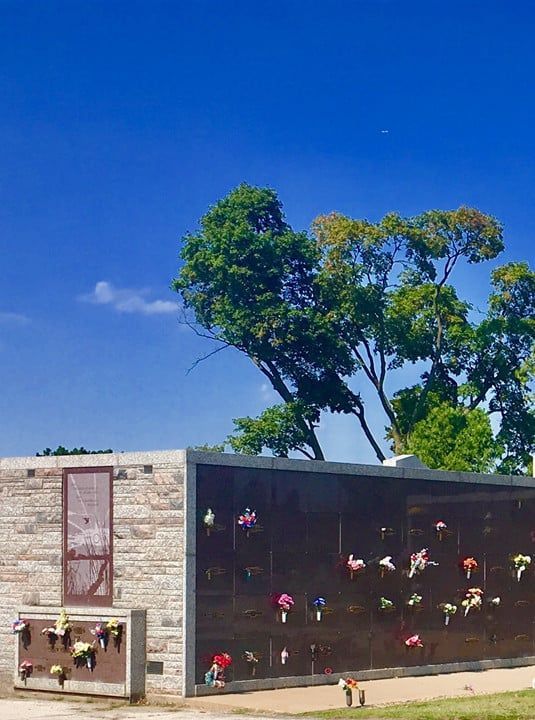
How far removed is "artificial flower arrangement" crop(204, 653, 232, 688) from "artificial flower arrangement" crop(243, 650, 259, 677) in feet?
1.95

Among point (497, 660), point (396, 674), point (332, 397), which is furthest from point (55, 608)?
point (332, 397)

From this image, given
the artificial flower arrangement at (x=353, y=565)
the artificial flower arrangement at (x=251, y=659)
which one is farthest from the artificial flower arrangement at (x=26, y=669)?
the artificial flower arrangement at (x=353, y=565)

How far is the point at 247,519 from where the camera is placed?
74.0 ft

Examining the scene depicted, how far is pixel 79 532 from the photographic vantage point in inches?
892

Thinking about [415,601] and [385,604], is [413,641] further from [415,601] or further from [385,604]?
[385,604]

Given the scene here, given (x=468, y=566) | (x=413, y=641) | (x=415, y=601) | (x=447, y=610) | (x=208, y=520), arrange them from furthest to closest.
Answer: (x=468, y=566), (x=447, y=610), (x=415, y=601), (x=413, y=641), (x=208, y=520)

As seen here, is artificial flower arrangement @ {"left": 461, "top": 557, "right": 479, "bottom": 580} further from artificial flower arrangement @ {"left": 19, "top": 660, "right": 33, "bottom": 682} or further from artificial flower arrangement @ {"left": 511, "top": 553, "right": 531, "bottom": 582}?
Answer: artificial flower arrangement @ {"left": 19, "top": 660, "right": 33, "bottom": 682}

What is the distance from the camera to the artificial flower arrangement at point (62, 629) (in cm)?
2220

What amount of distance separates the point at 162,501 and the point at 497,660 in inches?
374

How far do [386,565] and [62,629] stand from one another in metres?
6.29

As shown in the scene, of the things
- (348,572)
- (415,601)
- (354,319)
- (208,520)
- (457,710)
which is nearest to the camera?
(457,710)

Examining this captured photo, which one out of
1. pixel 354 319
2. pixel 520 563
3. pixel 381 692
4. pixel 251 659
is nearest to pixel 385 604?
pixel 381 692

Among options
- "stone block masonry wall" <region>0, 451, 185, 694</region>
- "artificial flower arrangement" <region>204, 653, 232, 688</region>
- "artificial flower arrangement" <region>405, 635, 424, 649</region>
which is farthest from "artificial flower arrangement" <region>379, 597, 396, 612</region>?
"stone block masonry wall" <region>0, 451, 185, 694</region>

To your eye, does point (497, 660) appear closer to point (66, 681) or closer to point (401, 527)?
point (401, 527)
